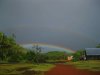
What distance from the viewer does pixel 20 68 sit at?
3814mm

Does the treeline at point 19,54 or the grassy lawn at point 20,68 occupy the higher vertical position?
the treeline at point 19,54

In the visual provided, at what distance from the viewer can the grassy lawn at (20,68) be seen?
3.77 m

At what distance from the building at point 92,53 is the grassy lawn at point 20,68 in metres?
0.62

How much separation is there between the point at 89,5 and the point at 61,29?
632 mm

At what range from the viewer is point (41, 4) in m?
4.01

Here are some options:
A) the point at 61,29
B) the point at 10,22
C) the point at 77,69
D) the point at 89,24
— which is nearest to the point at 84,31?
the point at 89,24


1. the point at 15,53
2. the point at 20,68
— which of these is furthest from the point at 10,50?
the point at 20,68

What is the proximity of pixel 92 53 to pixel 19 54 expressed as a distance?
1.22 m

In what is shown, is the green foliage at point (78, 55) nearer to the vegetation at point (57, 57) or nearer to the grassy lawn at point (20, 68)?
Result: the vegetation at point (57, 57)

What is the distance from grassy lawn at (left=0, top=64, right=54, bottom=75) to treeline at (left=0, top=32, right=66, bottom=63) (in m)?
0.07

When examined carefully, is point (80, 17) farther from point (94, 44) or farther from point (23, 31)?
point (23, 31)

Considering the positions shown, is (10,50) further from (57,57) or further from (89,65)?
(89,65)

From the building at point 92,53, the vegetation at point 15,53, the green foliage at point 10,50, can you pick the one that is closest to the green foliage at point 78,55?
the building at point 92,53

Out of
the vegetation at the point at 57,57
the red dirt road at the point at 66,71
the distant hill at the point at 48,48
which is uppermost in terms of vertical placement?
the distant hill at the point at 48,48
